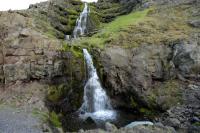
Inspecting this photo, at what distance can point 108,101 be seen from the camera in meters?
31.9

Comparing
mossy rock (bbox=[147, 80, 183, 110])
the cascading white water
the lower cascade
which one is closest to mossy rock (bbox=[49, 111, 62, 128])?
the lower cascade

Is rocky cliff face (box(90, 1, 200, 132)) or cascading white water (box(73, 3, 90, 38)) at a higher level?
cascading white water (box(73, 3, 90, 38))

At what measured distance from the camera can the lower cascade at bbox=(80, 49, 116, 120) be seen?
30.9m

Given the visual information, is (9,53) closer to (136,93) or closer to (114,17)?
(136,93)

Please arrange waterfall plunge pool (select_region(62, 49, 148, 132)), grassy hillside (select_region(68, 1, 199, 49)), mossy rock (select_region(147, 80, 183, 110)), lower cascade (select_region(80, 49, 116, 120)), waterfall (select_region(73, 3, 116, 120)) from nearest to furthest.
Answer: waterfall plunge pool (select_region(62, 49, 148, 132)) < mossy rock (select_region(147, 80, 183, 110)) < waterfall (select_region(73, 3, 116, 120)) < lower cascade (select_region(80, 49, 116, 120)) < grassy hillside (select_region(68, 1, 199, 49))

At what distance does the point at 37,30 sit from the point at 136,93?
40.9ft

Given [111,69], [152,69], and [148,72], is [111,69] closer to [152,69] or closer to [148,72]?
[148,72]

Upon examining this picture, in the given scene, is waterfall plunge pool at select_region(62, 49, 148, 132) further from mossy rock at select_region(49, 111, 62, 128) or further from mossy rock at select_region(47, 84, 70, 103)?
mossy rock at select_region(47, 84, 70, 103)

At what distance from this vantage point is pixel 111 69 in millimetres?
31812

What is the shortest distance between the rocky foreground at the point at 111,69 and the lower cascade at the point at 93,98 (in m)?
0.56

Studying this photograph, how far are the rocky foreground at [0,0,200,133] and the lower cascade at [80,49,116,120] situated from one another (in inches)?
22.0

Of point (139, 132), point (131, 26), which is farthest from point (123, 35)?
point (139, 132)

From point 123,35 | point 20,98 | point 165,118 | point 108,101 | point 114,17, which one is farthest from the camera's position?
point 114,17

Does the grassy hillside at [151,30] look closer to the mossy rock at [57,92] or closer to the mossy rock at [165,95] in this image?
the mossy rock at [165,95]
